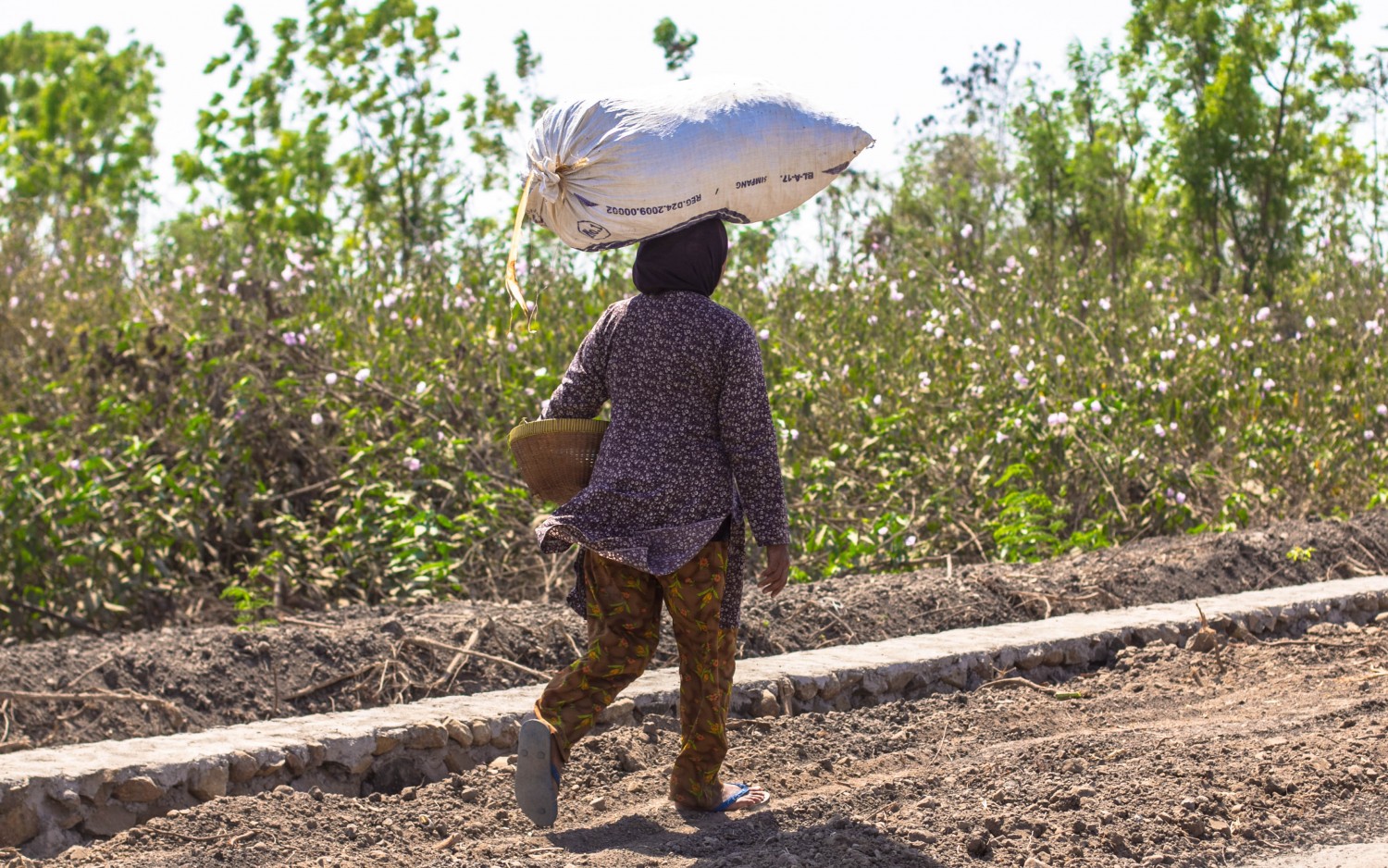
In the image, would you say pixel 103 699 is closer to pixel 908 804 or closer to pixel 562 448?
pixel 562 448

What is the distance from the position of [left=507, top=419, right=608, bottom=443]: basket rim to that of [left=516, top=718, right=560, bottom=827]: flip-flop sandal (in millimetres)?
684

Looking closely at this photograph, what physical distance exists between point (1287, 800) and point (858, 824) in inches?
40.4

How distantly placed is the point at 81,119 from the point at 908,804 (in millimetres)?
30217

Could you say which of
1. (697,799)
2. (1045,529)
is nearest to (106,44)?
(1045,529)

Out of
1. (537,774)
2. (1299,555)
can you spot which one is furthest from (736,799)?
(1299,555)

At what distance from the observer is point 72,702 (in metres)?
4.22

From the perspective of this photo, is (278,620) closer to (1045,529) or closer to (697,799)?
(697,799)

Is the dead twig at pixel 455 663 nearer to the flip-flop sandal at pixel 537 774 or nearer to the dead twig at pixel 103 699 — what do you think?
the dead twig at pixel 103 699

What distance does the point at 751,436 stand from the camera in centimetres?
327

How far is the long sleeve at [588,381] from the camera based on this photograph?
3.44 metres

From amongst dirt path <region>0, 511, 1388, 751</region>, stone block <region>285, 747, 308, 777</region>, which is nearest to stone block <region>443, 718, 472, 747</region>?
stone block <region>285, 747, 308, 777</region>

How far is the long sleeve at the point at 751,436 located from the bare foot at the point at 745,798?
0.71 m

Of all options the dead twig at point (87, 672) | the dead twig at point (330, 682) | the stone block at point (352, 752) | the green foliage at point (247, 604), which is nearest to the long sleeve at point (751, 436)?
the stone block at point (352, 752)

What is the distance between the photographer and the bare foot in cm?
357
